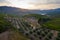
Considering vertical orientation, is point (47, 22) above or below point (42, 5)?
below

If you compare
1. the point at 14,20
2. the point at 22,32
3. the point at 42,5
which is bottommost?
the point at 22,32

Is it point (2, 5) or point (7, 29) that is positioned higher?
point (2, 5)

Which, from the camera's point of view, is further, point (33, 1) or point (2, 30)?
point (33, 1)

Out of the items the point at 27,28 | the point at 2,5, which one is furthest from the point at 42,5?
the point at 2,5

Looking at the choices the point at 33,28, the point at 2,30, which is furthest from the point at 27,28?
the point at 2,30

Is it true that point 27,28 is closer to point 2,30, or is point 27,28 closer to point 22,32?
point 22,32

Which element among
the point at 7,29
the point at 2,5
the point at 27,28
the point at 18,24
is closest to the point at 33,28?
the point at 27,28

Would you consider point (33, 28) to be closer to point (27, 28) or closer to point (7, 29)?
point (27, 28)

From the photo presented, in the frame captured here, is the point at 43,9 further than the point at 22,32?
Yes
